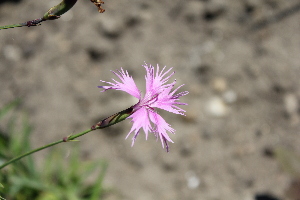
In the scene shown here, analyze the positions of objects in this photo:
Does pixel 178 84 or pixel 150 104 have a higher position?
pixel 178 84

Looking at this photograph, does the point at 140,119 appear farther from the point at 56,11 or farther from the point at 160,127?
the point at 56,11

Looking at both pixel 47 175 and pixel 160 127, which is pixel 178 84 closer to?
pixel 47 175

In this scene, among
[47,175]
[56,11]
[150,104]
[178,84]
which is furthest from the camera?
[178,84]

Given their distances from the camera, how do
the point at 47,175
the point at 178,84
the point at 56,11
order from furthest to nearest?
the point at 178,84
the point at 47,175
the point at 56,11

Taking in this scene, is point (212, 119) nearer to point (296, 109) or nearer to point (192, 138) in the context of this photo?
point (192, 138)

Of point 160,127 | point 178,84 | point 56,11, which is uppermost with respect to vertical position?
point 178,84

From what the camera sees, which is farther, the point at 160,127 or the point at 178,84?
the point at 178,84

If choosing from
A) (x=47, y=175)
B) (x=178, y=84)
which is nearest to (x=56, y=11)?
(x=47, y=175)

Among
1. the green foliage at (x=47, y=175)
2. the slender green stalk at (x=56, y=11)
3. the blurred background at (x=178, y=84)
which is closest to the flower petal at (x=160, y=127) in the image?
the slender green stalk at (x=56, y=11)
